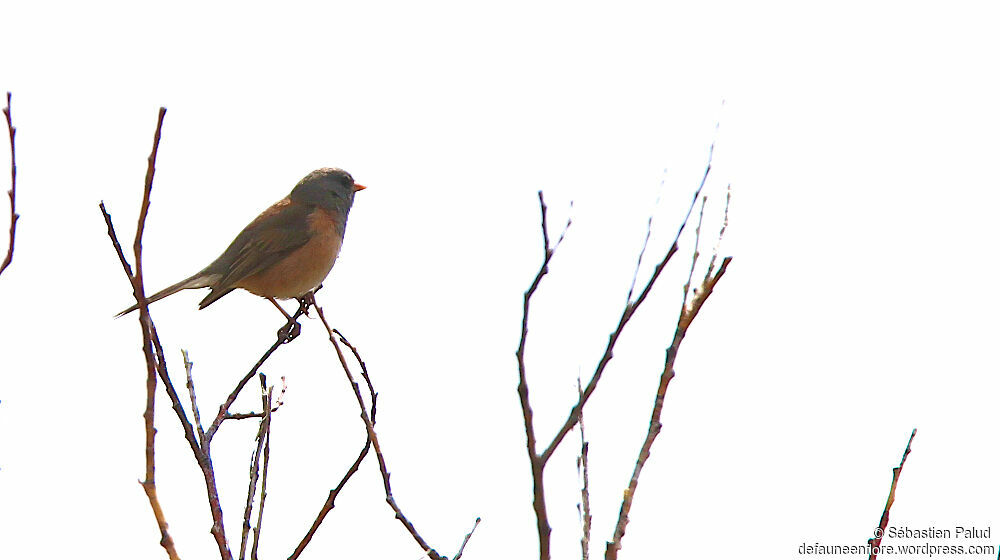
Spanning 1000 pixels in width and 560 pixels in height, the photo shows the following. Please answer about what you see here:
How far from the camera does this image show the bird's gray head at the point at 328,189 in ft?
21.0

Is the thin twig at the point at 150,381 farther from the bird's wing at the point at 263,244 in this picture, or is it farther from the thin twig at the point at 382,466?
the bird's wing at the point at 263,244

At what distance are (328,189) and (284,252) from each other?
83 cm

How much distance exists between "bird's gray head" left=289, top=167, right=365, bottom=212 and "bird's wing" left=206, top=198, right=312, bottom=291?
0.13 m

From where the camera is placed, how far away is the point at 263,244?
5898 mm

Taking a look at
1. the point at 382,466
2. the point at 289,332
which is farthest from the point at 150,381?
the point at 289,332

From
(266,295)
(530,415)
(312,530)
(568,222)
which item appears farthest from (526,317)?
(266,295)

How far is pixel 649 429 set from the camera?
1825 millimetres

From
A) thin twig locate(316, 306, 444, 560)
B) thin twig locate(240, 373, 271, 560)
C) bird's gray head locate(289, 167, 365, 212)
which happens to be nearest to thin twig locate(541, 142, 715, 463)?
thin twig locate(316, 306, 444, 560)

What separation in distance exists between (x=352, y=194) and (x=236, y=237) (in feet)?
2.79

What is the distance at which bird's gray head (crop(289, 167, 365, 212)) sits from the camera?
641 cm

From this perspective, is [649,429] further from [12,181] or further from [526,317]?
[12,181]

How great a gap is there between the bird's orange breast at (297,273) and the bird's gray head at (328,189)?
0.47 metres

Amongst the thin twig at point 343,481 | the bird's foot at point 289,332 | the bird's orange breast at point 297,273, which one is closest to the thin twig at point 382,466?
the thin twig at point 343,481

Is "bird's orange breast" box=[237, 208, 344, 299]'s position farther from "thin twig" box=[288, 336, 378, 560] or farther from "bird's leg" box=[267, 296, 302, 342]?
"thin twig" box=[288, 336, 378, 560]
